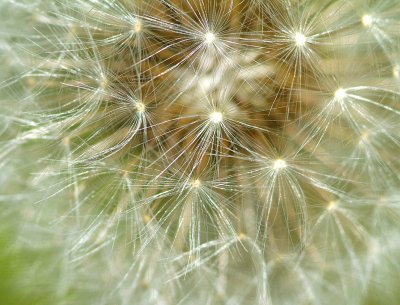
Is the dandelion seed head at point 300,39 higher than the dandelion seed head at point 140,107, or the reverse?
the dandelion seed head at point 300,39

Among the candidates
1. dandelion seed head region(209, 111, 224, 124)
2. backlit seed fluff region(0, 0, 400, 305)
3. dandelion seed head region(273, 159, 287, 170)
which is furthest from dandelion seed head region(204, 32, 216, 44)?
dandelion seed head region(273, 159, 287, 170)

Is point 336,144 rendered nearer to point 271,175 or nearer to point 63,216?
point 271,175

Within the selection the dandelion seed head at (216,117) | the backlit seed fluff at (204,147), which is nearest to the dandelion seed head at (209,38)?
the backlit seed fluff at (204,147)

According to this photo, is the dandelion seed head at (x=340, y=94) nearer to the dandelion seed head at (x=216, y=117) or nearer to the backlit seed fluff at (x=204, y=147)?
the backlit seed fluff at (x=204, y=147)

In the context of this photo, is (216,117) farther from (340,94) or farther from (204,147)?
(340,94)

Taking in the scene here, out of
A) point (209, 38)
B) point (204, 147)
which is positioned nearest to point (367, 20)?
point (209, 38)

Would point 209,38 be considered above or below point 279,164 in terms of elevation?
above

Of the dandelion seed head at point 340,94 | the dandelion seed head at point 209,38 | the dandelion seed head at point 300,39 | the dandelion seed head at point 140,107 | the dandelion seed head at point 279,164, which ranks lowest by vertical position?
the dandelion seed head at point 279,164
